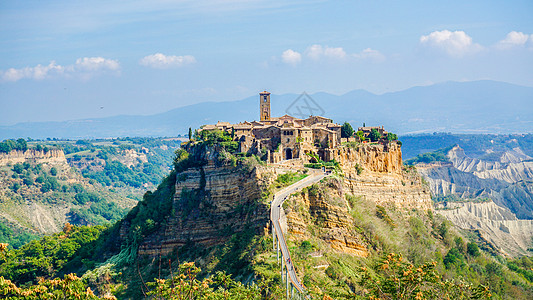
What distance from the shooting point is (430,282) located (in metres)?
27.0

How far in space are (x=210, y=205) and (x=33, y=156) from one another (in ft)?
420

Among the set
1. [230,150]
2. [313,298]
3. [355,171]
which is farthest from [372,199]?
[313,298]

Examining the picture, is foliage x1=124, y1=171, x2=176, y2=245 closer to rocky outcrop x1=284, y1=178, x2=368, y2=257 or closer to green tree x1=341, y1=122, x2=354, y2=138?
rocky outcrop x1=284, y1=178, x2=368, y2=257

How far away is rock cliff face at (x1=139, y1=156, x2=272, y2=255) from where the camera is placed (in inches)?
2056

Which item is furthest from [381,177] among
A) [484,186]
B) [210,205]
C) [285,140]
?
[484,186]

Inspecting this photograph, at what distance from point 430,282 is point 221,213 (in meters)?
30.1

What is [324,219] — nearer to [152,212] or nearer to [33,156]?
[152,212]

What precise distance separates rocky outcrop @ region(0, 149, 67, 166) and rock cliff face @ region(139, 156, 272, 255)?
111629 millimetres

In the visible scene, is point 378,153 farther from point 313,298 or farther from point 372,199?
point 313,298

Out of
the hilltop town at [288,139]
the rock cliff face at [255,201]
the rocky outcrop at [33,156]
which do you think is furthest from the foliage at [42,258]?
the rocky outcrop at [33,156]

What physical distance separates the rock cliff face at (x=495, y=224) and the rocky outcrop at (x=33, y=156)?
111569 millimetres

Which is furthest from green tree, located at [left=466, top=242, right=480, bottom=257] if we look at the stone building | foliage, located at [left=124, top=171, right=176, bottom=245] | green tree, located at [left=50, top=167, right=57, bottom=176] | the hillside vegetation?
green tree, located at [left=50, top=167, right=57, bottom=176]

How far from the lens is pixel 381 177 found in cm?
6856

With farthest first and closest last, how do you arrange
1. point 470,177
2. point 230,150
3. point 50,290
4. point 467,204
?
point 470,177, point 467,204, point 230,150, point 50,290
